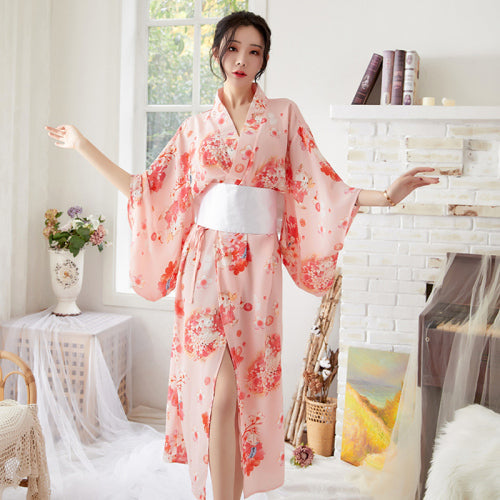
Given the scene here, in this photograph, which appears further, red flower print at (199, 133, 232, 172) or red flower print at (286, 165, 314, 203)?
red flower print at (286, 165, 314, 203)

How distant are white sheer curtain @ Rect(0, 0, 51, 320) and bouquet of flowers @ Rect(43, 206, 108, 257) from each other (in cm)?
16

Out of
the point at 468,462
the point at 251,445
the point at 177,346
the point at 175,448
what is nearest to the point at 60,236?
the point at 177,346

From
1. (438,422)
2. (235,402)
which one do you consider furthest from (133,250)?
(438,422)

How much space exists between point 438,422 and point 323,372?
103cm

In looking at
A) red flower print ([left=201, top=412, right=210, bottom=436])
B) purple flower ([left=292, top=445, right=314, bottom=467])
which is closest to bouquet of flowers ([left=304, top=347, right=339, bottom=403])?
purple flower ([left=292, top=445, right=314, bottom=467])

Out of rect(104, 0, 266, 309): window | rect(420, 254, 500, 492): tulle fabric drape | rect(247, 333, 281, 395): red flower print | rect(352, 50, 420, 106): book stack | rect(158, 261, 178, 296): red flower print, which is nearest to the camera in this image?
rect(420, 254, 500, 492): tulle fabric drape

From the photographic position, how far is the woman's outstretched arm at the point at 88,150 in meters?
1.73

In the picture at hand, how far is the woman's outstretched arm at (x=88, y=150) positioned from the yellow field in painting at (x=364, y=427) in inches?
54.5

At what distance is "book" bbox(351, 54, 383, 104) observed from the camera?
2486 mm

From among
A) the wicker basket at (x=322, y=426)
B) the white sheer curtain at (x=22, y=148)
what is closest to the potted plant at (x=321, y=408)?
the wicker basket at (x=322, y=426)

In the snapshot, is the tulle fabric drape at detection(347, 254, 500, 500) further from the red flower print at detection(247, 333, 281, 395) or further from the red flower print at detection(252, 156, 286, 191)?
the red flower print at detection(252, 156, 286, 191)

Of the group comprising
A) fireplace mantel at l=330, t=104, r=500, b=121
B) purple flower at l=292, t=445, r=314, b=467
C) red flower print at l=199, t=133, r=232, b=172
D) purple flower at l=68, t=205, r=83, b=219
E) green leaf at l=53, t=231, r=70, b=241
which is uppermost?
fireplace mantel at l=330, t=104, r=500, b=121

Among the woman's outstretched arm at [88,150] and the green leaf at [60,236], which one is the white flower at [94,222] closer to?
the green leaf at [60,236]

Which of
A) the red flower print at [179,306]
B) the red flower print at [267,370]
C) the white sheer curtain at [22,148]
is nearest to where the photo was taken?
the red flower print at [267,370]
